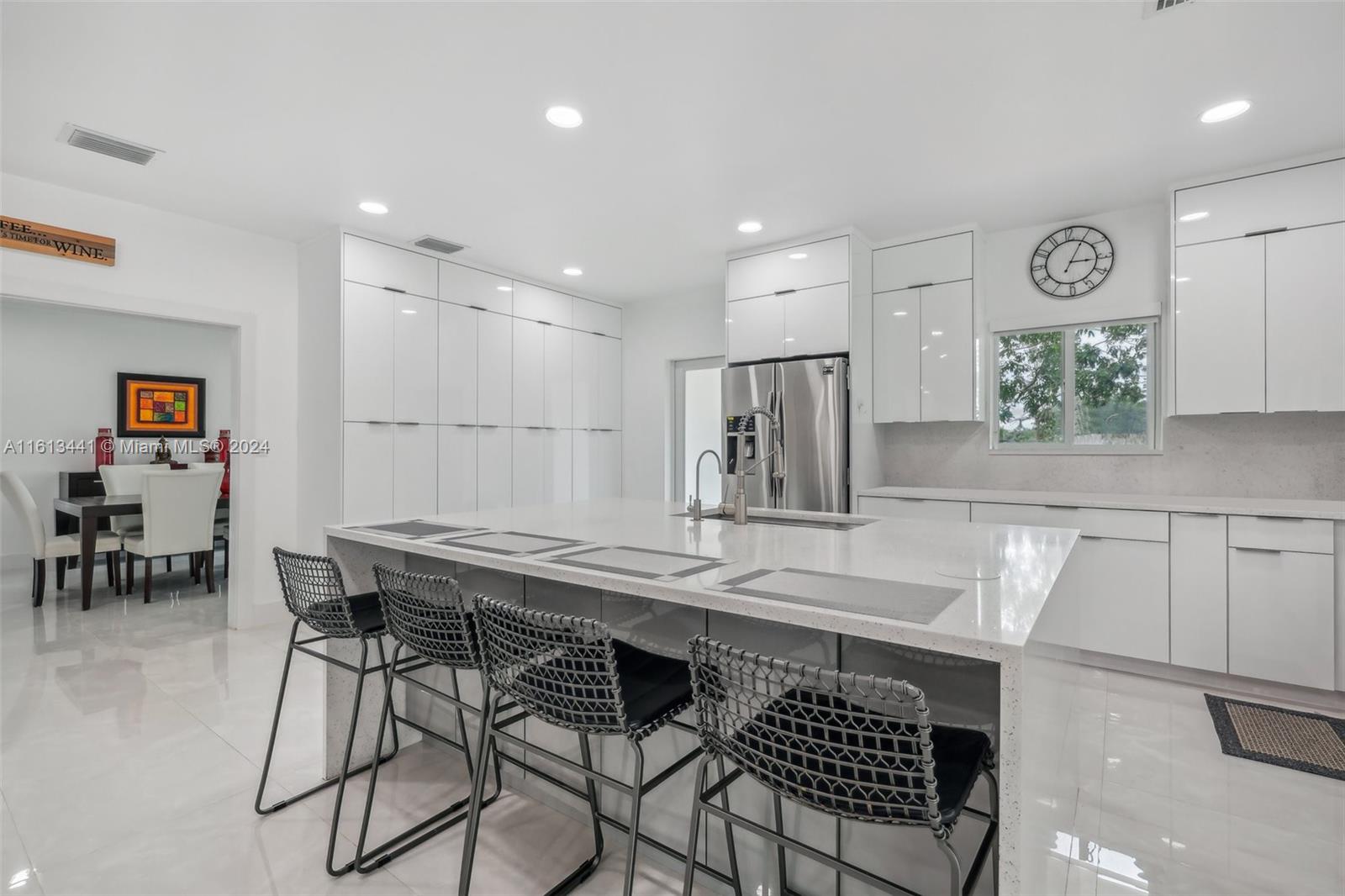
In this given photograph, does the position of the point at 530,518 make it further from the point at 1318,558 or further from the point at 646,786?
the point at 1318,558

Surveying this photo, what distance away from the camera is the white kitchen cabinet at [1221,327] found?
320 cm

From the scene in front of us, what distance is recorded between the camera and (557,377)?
5.49m

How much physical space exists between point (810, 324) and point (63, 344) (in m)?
7.22

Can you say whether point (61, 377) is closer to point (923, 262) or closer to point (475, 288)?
point (475, 288)

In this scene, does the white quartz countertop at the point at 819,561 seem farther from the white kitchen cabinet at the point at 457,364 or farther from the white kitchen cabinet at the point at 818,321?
the white kitchen cabinet at the point at 457,364

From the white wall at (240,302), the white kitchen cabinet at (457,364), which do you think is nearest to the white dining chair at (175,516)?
the white wall at (240,302)

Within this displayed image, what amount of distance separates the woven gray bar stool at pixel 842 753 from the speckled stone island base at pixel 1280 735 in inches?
83.4

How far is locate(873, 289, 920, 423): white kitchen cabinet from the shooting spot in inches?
167

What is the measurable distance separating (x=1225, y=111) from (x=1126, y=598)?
91.6 inches

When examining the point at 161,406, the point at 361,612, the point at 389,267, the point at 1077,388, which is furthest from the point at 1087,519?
the point at 161,406

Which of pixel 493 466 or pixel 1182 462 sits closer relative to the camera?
pixel 1182 462

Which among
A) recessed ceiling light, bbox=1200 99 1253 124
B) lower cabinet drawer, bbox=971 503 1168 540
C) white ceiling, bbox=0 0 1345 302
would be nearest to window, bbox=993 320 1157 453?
lower cabinet drawer, bbox=971 503 1168 540

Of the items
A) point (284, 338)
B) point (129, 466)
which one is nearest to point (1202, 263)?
point (284, 338)

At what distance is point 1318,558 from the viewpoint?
2.86 m
